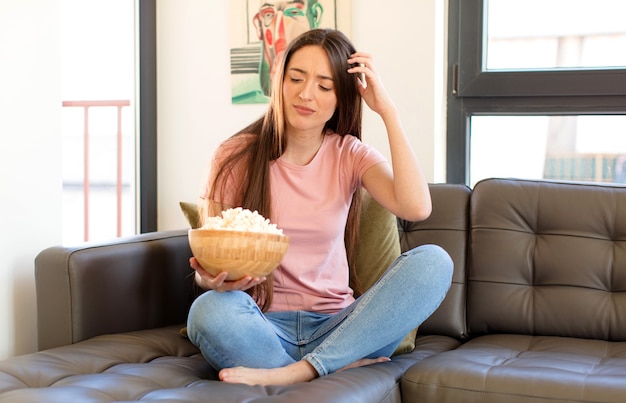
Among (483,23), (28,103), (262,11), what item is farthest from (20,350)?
(483,23)

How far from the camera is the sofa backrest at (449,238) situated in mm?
2582

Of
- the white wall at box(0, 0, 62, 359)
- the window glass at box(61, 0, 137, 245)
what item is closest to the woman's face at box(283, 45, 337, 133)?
the white wall at box(0, 0, 62, 359)

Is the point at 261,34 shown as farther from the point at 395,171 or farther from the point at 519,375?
the point at 519,375

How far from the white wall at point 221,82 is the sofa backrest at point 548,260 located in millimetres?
505

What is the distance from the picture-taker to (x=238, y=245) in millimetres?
1804

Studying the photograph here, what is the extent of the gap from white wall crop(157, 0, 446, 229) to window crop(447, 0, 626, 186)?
0.09 metres

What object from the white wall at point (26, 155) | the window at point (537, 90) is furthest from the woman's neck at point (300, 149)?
the window at point (537, 90)

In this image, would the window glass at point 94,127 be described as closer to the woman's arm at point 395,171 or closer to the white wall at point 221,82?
the white wall at point 221,82

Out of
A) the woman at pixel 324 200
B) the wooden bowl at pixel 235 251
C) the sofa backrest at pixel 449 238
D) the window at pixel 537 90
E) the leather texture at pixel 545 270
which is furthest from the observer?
the window at pixel 537 90

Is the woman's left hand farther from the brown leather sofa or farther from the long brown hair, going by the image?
the brown leather sofa

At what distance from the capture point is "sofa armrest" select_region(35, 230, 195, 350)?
7.10 ft

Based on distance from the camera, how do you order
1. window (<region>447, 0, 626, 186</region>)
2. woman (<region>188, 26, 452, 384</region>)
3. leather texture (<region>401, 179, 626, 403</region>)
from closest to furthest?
woman (<region>188, 26, 452, 384</region>), leather texture (<region>401, 179, 626, 403</region>), window (<region>447, 0, 626, 186</region>)

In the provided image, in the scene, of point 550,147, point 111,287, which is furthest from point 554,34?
point 111,287

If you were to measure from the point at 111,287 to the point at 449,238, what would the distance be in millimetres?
1056
